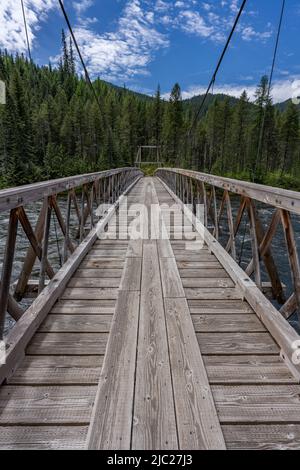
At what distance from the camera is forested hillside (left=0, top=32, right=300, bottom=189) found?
34.4 metres

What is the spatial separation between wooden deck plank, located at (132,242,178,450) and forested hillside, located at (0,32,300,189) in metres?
32.1

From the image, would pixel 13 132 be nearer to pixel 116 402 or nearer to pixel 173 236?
pixel 173 236

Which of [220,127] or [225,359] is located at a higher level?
[220,127]

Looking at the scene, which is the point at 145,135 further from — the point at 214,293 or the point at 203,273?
the point at 214,293

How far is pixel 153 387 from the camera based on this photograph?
4.36 ft

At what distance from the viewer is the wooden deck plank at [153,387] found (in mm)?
1090

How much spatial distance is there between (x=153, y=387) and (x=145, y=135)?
58419 millimetres

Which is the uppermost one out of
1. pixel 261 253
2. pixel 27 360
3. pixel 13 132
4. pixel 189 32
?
pixel 189 32

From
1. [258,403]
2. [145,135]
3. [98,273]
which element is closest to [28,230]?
[98,273]

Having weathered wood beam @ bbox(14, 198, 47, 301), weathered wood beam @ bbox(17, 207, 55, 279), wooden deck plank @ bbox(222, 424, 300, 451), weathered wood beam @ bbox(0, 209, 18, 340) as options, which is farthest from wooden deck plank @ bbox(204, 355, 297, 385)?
weathered wood beam @ bbox(14, 198, 47, 301)

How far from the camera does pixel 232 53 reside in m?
9.23

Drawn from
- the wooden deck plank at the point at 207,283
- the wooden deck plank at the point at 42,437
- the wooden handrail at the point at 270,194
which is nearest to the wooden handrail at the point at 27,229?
the wooden deck plank at the point at 42,437
